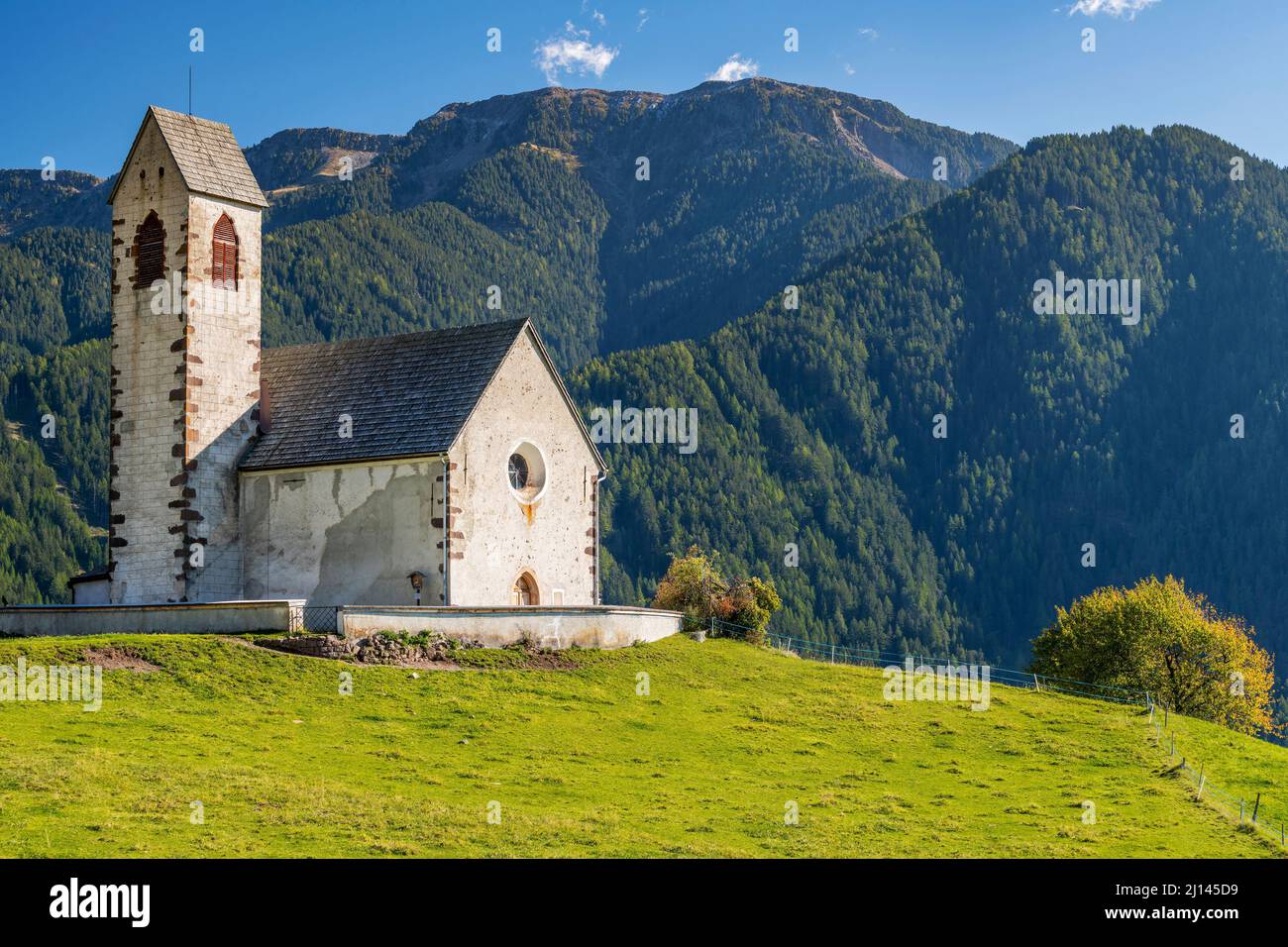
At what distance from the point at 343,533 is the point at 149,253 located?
39.2 ft

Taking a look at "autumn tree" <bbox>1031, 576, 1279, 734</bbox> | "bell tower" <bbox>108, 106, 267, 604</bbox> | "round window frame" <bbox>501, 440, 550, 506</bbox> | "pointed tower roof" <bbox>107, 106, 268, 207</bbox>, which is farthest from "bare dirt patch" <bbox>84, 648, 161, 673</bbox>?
"autumn tree" <bbox>1031, 576, 1279, 734</bbox>

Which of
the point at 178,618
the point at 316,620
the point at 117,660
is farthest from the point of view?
the point at 316,620

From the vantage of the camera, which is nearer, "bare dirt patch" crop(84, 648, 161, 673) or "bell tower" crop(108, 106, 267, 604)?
"bare dirt patch" crop(84, 648, 161, 673)

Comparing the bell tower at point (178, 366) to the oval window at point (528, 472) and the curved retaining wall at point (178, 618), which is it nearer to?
the curved retaining wall at point (178, 618)

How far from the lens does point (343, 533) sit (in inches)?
2002

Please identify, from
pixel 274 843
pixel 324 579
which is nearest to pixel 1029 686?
pixel 324 579

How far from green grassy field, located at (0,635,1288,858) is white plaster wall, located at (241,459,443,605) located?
17.8ft

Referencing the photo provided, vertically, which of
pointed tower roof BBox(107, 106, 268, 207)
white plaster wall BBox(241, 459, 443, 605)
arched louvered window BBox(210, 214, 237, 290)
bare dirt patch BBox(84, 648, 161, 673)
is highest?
pointed tower roof BBox(107, 106, 268, 207)

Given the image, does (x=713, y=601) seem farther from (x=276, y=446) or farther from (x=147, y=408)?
(x=147, y=408)

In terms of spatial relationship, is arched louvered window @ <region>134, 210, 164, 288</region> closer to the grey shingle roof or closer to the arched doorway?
the grey shingle roof

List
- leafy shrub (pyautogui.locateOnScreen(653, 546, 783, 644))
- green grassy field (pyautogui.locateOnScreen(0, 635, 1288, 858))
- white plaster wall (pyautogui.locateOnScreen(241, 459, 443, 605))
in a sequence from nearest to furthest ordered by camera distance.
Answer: green grassy field (pyautogui.locateOnScreen(0, 635, 1288, 858)) < white plaster wall (pyautogui.locateOnScreen(241, 459, 443, 605)) < leafy shrub (pyautogui.locateOnScreen(653, 546, 783, 644))

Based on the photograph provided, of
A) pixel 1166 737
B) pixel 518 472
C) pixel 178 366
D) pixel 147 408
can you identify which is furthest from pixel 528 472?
pixel 1166 737

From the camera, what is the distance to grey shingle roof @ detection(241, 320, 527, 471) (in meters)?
50.8
